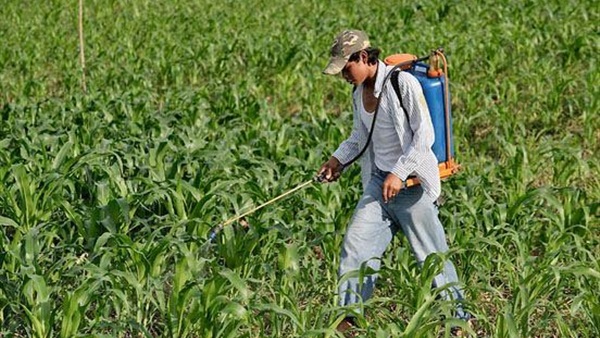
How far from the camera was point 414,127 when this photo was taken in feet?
14.6

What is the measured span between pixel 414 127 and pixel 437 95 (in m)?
0.22

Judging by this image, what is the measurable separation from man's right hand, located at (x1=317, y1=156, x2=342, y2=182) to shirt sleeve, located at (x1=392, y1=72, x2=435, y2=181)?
22.7 inches

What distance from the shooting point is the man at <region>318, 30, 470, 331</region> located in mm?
4449

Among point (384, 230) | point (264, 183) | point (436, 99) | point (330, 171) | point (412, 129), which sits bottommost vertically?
point (264, 183)

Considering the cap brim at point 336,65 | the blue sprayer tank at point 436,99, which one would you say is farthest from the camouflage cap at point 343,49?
the blue sprayer tank at point 436,99

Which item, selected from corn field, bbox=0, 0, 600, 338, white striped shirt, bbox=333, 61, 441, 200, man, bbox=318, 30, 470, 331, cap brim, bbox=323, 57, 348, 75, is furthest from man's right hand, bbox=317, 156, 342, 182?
cap brim, bbox=323, 57, 348, 75

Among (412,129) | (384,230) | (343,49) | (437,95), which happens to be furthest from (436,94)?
(384,230)

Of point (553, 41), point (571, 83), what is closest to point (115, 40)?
point (553, 41)

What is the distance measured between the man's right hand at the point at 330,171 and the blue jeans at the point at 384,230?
0.31 meters

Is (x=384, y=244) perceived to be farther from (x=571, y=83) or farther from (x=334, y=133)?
(x=571, y=83)

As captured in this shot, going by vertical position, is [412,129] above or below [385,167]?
above

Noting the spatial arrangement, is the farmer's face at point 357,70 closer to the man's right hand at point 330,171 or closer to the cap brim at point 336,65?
the cap brim at point 336,65

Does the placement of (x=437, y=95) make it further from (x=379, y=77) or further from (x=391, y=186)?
(x=391, y=186)

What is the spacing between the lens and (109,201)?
17.7 feet
